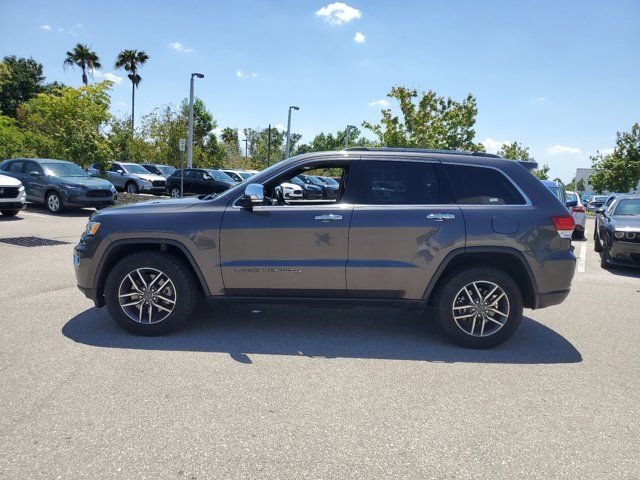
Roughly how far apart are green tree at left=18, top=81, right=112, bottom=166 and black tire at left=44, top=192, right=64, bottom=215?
5789 millimetres

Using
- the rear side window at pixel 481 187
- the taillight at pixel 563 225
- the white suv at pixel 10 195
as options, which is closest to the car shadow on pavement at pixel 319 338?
the taillight at pixel 563 225

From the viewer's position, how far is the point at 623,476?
2584mm

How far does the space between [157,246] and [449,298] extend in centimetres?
280

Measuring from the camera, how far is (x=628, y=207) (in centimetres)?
1001

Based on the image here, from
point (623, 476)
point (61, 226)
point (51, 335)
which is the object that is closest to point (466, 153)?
point (623, 476)

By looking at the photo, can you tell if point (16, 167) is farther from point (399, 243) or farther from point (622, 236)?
point (622, 236)

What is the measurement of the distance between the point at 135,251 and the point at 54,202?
1167 cm

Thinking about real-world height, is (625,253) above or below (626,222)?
below

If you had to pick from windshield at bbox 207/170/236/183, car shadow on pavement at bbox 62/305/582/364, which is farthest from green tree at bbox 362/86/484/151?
car shadow on pavement at bbox 62/305/582/364

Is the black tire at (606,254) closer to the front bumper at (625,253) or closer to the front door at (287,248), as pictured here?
the front bumper at (625,253)

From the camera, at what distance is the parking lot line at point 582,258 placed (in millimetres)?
9234

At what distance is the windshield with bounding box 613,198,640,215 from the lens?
9859 mm

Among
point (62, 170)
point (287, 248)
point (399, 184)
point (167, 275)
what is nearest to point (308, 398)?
point (287, 248)

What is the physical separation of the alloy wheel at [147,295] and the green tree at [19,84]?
59.8 metres
